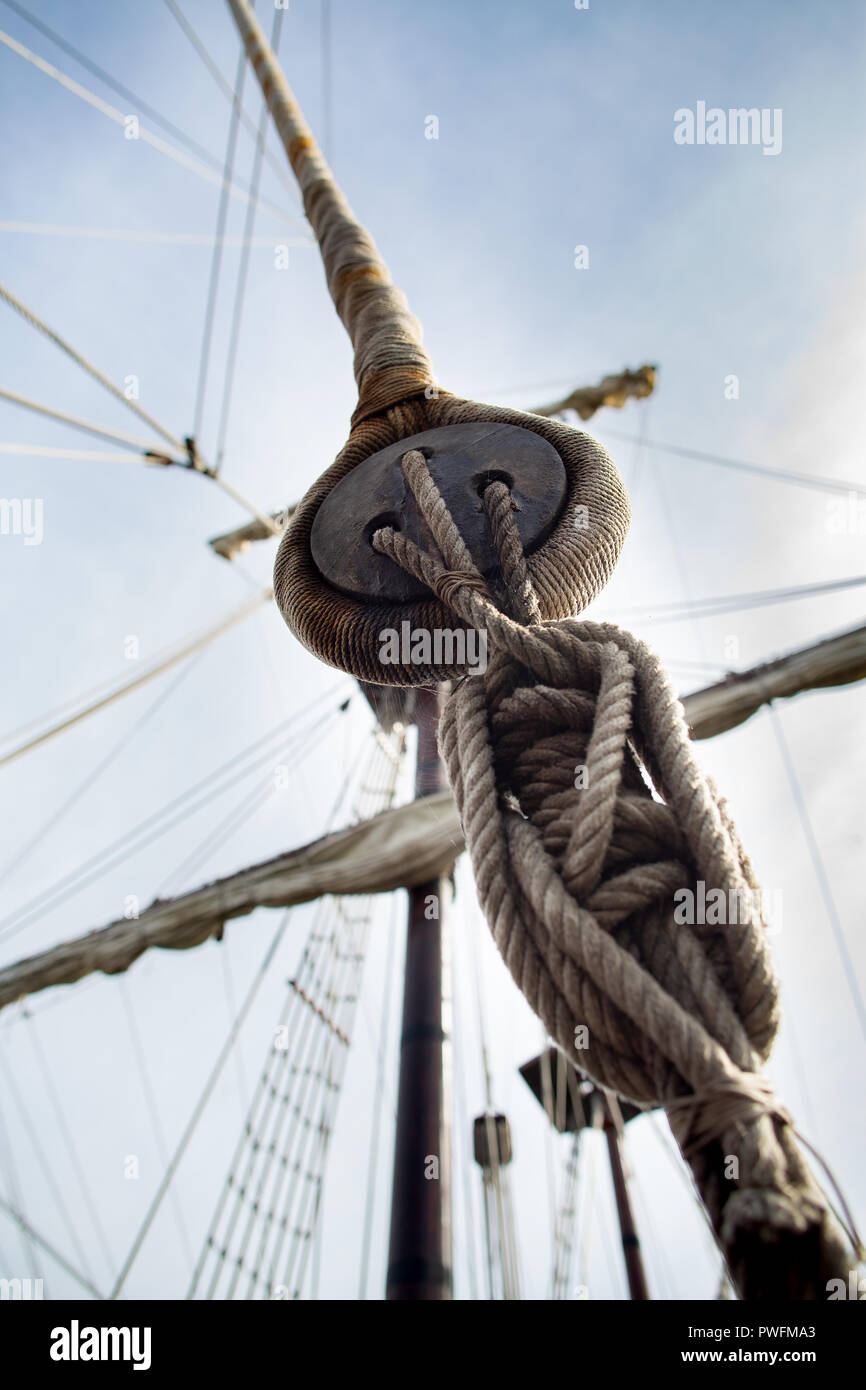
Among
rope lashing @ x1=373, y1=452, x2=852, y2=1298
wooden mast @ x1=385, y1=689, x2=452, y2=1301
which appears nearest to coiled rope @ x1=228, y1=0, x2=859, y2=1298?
rope lashing @ x1=373, y1=452, x2=852, y2=1298

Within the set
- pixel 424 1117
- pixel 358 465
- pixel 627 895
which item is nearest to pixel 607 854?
pixel 627 895

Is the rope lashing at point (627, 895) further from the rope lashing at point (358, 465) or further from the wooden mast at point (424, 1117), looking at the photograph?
the wooden mast at point (424, 1117)

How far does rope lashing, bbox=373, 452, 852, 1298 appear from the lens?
1.47ft

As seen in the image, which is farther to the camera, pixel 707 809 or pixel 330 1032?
pixel 330 1032

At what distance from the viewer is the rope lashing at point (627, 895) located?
1.47 ft

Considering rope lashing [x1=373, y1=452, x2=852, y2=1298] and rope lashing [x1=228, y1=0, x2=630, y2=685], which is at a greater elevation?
rope lashing [x1=228, y1=0, x2=630, y2=685]

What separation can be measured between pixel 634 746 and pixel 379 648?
0.29 meters

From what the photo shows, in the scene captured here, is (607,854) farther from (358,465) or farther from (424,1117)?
(424,1117)

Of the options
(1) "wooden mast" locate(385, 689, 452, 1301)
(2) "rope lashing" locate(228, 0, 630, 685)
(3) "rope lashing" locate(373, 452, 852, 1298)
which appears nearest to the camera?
(3) "rope lashing" locate(373, 452, 852, 1298)

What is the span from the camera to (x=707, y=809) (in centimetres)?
56

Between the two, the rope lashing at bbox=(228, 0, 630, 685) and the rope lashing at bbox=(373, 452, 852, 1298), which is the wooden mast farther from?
the rope lashing at bbox=(373, 452, 852, 1298)
